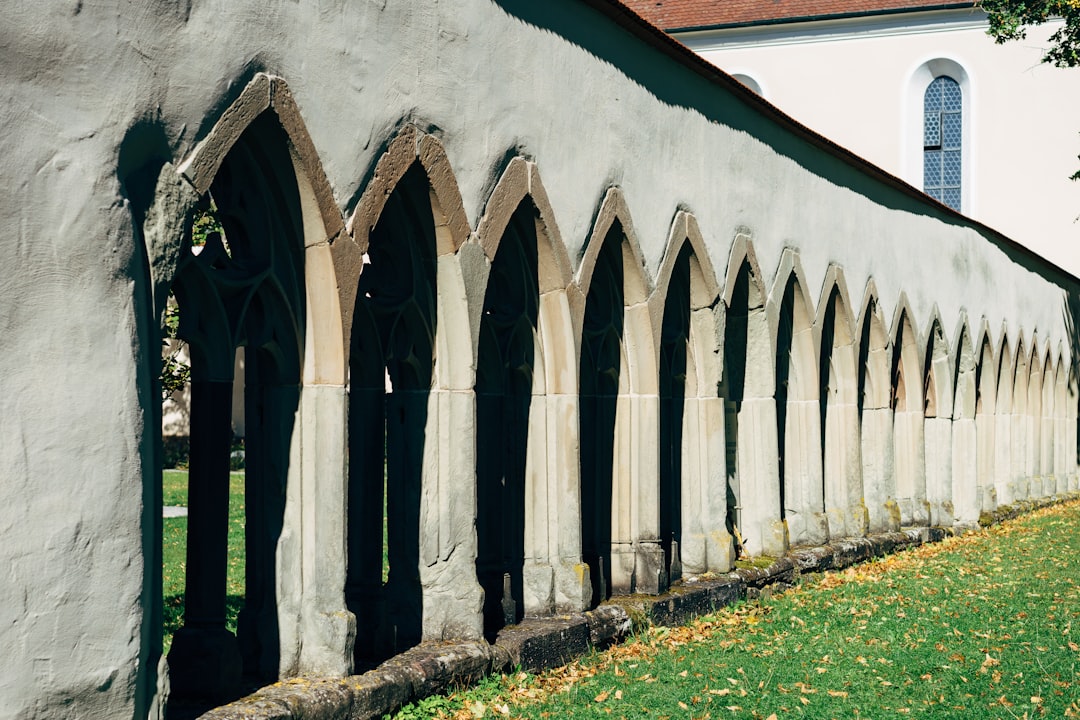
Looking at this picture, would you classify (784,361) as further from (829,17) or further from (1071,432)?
(829,17)

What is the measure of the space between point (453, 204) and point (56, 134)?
263 cm

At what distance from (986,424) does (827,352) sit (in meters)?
6.67

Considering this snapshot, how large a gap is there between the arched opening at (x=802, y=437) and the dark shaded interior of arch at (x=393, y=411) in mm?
5758

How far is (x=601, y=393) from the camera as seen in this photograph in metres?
8.90

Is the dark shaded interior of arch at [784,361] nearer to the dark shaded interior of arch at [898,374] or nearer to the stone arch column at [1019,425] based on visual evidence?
the dark shaded interior of arch at [898,374]

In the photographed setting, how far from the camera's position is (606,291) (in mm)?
8891

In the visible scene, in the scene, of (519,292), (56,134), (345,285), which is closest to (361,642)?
(345,285)

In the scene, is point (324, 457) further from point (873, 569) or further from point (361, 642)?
point (873, 569)

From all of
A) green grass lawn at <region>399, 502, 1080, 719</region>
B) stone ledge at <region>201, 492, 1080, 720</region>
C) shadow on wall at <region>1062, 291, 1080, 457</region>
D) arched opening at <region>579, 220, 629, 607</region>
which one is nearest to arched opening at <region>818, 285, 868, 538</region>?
stone ledge at <region>201, 492, 1080, 720</region>

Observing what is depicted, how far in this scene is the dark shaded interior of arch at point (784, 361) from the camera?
1178 centimetres

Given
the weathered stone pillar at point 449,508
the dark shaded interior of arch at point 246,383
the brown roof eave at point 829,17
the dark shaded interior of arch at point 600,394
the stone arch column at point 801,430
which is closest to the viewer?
the dark shaded interior of arch at point 246,383

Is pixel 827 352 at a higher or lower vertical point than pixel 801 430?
higher

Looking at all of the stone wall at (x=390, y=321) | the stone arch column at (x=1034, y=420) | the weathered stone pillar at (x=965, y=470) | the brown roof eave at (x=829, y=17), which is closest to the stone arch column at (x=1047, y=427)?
the stone arch column at (x=1034, y=420)

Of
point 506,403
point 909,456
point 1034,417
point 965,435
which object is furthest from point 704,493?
point 1034,417
